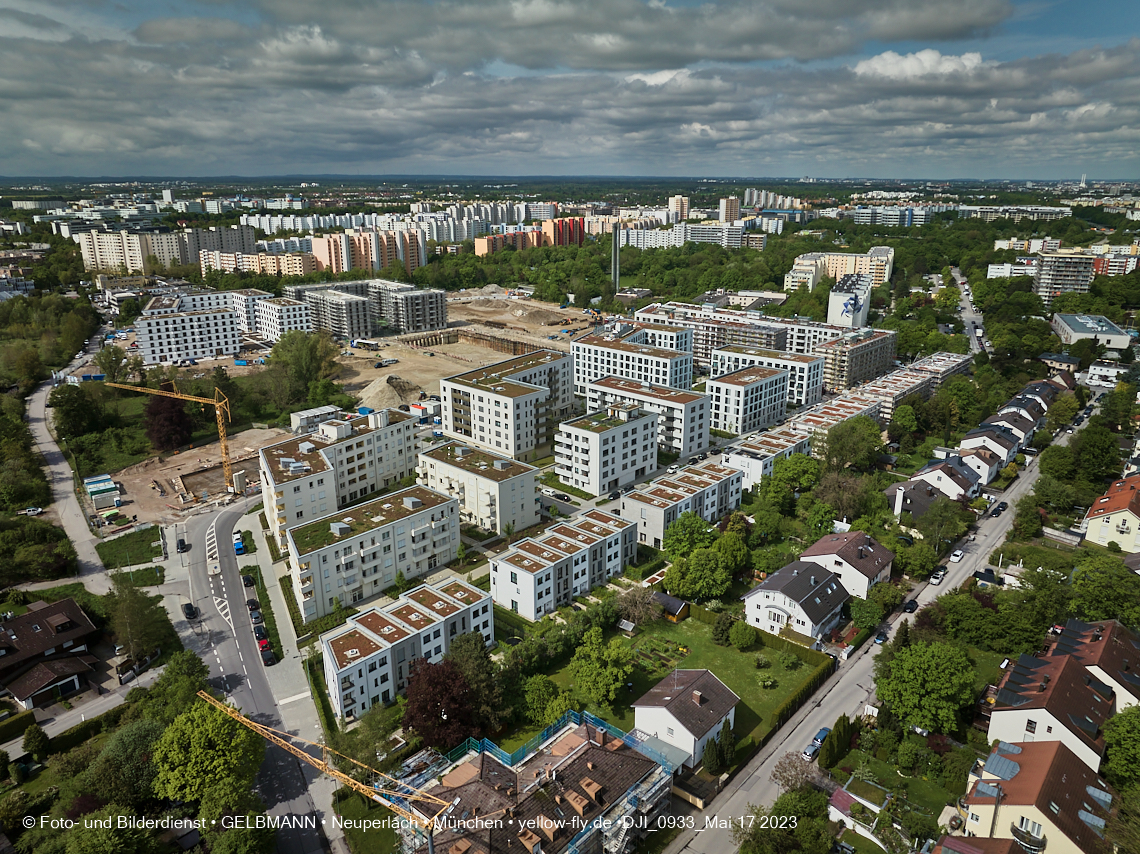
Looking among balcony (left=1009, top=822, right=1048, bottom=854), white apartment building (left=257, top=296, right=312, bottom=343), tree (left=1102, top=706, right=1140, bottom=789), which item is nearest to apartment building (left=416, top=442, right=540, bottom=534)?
balcony (left=1009, top=822, right=1048, bottom=854)

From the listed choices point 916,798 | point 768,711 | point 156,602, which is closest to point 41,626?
point 156,602

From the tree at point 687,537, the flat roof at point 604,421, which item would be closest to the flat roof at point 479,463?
the flat roof at point 604,421

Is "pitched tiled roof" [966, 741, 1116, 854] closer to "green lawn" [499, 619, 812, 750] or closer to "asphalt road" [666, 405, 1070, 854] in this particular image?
"asphalt road" [666, 405, 1070, 854]

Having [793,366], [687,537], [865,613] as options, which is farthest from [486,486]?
[793,366]

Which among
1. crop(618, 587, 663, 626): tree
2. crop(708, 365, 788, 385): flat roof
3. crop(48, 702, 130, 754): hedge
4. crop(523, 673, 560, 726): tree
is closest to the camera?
crop(48, 702, 130, 754): hedge

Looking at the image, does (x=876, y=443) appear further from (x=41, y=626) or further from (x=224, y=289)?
(x=224, y=289)

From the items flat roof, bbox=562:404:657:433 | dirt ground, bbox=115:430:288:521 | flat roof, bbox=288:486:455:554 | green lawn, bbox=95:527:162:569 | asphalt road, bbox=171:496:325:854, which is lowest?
asphalt road, bbox=171:496:325:854

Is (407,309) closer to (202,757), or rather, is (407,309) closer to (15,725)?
(15,725)
